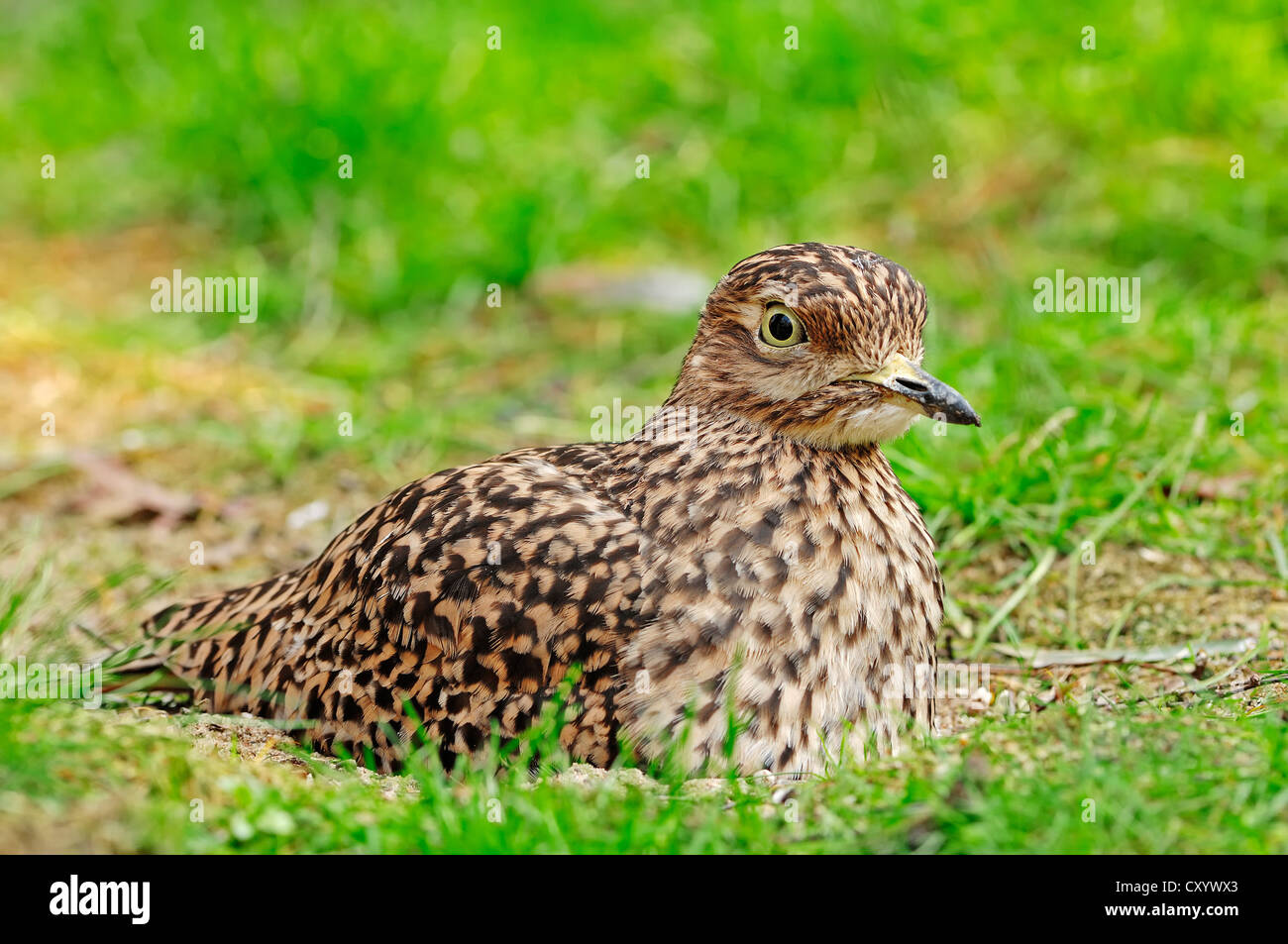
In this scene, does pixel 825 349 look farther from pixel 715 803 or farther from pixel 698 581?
pixel 715 803

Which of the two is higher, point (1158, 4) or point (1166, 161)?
point (1158, 4)

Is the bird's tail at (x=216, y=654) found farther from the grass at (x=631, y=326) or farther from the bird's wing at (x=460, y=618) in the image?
the grass at (x=631, y=326)

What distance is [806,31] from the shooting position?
26.6 ft

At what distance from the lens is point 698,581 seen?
11.5ft

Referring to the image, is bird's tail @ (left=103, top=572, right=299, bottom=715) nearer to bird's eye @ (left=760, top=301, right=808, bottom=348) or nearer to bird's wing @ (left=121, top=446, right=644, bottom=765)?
bird's wing @ (left=121, top=446, right=644, bottom=765)

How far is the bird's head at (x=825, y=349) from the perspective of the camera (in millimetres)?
3631

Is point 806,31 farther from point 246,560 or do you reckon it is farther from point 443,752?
point 443,752

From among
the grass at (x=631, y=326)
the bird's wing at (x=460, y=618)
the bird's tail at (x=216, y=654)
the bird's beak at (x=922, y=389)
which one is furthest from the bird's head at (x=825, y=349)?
the bird's tail at (x=216, y=654)

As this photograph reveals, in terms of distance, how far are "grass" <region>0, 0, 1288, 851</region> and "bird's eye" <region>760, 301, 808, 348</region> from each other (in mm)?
997

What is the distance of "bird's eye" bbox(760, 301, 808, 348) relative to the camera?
3688 millimetres

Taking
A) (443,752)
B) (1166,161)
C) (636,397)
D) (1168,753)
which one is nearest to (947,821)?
(1168,753)
